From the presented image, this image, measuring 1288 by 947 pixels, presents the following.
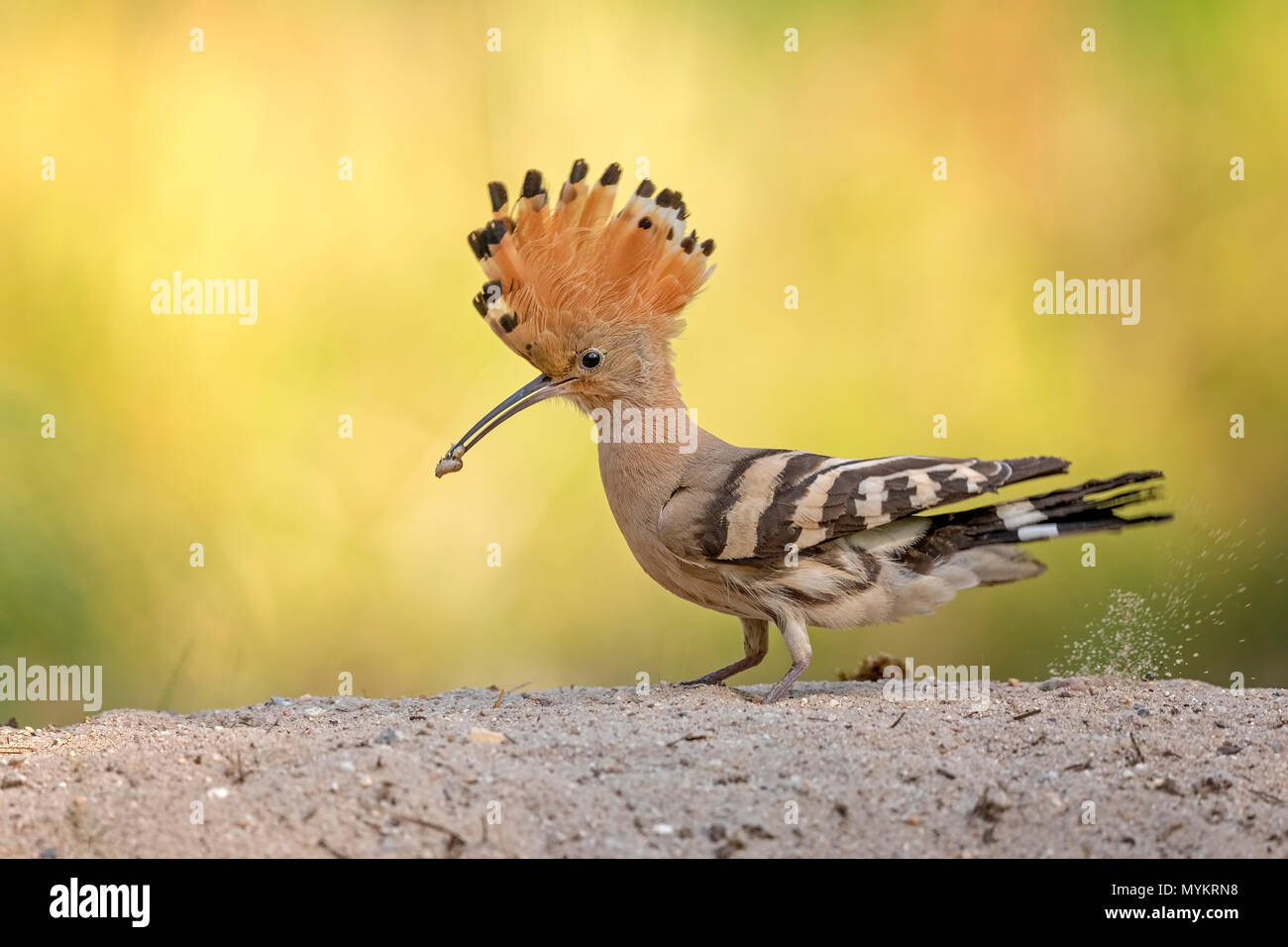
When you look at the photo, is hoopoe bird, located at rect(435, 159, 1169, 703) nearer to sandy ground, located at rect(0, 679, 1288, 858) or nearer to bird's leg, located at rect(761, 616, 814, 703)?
bird's leg, located at rect(761, 616, 814, 703)

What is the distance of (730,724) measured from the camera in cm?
336

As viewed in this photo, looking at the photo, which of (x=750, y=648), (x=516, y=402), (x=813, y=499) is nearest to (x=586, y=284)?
(x=516, y=402)

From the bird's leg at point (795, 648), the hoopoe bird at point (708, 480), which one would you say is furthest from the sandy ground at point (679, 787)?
the hoopoe bird at point (708, 480)

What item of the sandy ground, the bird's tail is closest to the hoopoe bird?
the bird's tail

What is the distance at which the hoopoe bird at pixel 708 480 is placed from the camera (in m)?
3.96

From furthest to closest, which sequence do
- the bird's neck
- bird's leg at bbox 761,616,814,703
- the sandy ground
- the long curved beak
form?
the long curved beak < the bird's neck < bird's leg at bbox 761,616,814,703 < the sandy ground

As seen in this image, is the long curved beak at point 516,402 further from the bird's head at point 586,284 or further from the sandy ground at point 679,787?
the sandy ground at point 679,787

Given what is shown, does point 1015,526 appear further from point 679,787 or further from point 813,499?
point 679,787

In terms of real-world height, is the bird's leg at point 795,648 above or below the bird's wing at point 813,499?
below

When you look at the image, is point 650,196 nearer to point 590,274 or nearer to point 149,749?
point 590,274

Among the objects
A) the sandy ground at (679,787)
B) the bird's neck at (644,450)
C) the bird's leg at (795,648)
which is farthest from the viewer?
the bird's neck at (644,450)

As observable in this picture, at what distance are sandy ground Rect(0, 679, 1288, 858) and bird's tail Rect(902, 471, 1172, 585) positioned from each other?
2.24 ft

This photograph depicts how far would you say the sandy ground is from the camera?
264 centimetres
